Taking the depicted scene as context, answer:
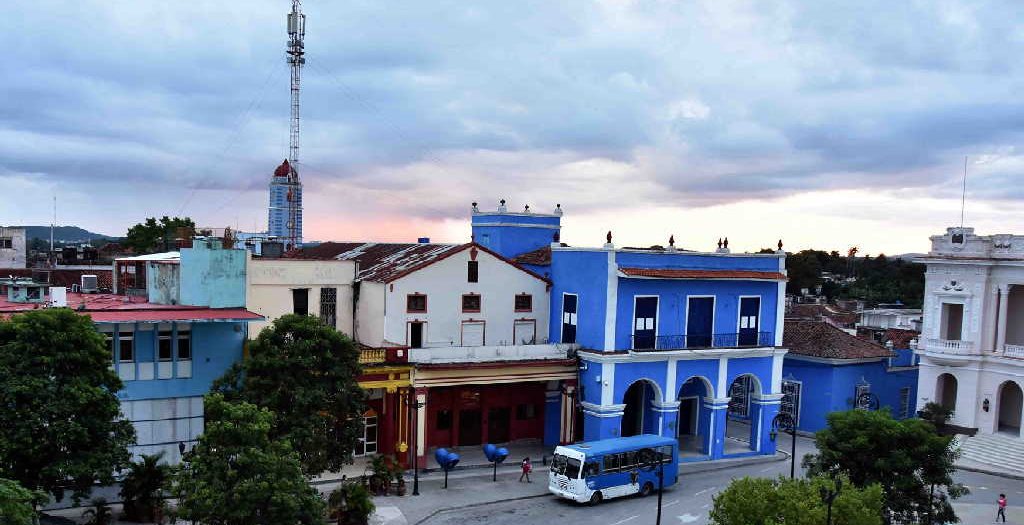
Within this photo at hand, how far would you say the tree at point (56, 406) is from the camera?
1867 centimetres

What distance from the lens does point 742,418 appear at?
41.7m

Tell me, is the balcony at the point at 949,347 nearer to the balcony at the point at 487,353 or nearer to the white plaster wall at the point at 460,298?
the balcony at the point at 487,353

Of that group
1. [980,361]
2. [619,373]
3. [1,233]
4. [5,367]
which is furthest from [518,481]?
[1,233]

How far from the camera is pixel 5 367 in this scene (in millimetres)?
19047

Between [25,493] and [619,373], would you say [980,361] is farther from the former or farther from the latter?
[25,493]

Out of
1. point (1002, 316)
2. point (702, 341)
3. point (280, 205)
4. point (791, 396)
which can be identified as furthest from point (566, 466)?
point (280, 205)

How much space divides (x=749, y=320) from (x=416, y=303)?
14.2 m

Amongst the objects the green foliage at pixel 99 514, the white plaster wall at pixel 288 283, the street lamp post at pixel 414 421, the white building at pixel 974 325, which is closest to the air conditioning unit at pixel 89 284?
the white plaster wall at pixel 288 283

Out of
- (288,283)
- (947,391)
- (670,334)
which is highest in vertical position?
(288,283)

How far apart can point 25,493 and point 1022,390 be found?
39726 millimetres

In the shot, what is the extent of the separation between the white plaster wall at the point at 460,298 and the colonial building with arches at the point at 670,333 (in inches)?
56.2

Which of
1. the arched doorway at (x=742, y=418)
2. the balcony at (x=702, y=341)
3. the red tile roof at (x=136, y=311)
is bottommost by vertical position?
the arched doorway at (x=742, y=418)

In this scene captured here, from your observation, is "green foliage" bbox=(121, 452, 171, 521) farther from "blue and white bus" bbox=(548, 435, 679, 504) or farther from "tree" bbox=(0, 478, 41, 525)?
"blue and white bus" bbox=(548, 435, 679, 504)

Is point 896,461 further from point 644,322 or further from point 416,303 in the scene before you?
point 416,303
